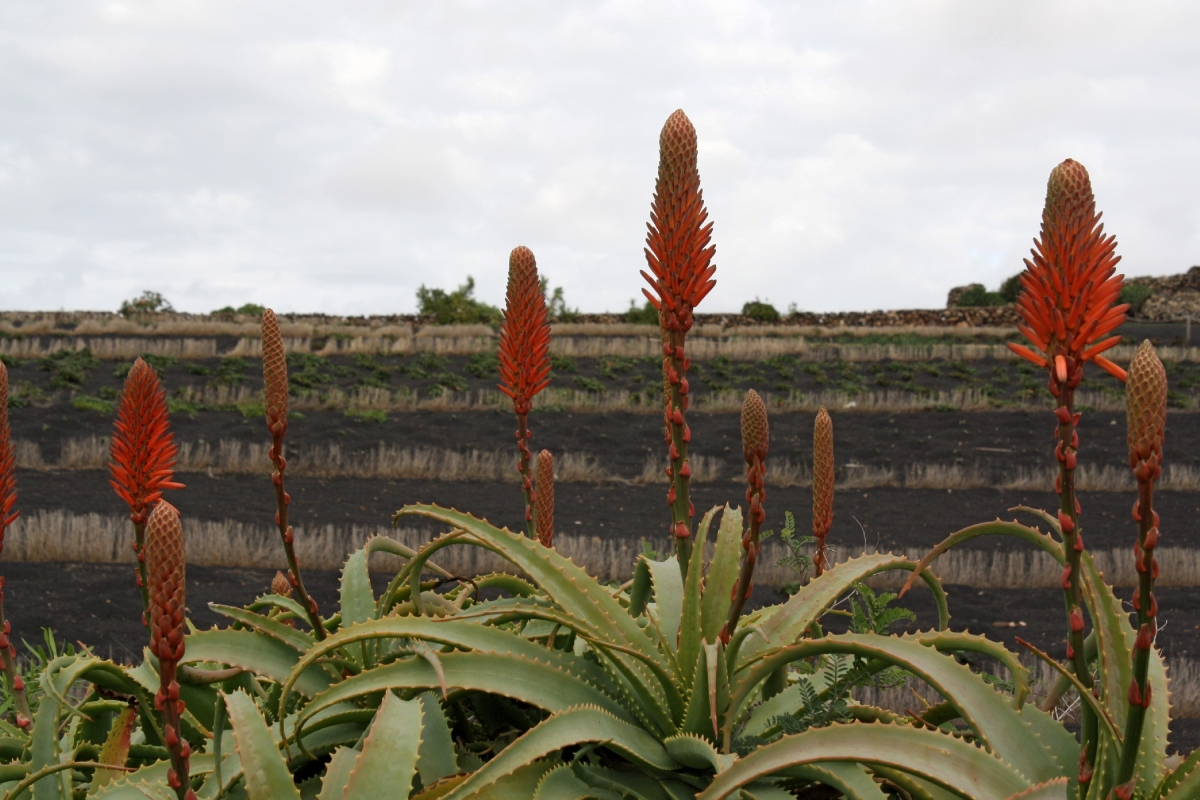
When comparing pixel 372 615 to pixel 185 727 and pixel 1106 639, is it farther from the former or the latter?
pixel 1106 639

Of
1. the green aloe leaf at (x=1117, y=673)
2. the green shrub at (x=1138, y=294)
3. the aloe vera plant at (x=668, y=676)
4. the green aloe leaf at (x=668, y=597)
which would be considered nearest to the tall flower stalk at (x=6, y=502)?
the aloe vera plant at (x=668, y=676)

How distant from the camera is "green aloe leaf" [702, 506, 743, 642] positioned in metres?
1.83

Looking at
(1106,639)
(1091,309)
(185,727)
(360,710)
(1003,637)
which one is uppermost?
(1091,309)

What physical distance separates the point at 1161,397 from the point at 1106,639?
63cm

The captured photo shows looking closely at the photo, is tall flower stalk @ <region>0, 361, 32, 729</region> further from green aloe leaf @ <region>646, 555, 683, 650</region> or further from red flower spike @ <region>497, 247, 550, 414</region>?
green aloe leaf @ <region>646, 555, 683, 650</region>

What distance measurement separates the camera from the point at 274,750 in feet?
5.22

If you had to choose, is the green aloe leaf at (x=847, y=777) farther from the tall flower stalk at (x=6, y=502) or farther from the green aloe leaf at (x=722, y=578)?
the tall flower stalk at (x=6, y=502)

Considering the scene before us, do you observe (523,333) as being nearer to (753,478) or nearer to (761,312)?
(753,478)

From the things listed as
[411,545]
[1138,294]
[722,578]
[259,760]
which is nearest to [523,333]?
[722,578]

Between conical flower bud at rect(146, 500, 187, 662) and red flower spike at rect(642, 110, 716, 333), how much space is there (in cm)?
75

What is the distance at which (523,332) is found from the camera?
1.86 metres

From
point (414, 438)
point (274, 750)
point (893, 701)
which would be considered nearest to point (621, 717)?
point (274, 750)

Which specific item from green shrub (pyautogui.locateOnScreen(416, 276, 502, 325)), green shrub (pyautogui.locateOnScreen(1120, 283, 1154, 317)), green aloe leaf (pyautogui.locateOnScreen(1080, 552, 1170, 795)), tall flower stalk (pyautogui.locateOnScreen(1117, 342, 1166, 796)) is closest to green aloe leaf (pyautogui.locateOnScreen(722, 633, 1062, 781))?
green aloe leaf (pyautogui.locateOnScreen(1080, 552, 1170, 795))

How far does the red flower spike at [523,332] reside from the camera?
6.13 ft
